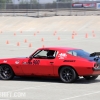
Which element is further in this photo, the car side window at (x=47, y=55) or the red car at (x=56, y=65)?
the car side window at (x=47, y=55)

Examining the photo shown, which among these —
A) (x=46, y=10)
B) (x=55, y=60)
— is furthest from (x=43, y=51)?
(x=46, y=10)

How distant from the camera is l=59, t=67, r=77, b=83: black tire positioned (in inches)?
552

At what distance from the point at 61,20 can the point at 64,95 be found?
49936 millimetres

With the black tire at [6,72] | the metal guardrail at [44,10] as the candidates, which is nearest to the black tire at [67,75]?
the black tire at [6,72]

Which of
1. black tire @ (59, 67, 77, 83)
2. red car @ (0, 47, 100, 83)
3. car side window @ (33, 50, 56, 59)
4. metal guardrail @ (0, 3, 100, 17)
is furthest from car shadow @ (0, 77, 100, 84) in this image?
metal guardrail @ (0, 3, 100, 17)

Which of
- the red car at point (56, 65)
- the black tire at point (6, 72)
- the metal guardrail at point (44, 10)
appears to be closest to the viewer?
the red car at point (56, 65)

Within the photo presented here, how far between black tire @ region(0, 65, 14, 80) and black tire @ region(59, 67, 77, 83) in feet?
6.30

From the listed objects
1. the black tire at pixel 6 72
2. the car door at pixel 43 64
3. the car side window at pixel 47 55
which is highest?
the car side window at pixel 47 55

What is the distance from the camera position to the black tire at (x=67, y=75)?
14.0 metres

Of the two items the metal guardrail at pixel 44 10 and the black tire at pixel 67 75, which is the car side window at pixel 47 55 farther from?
the metal guardrail at pixel 44 10

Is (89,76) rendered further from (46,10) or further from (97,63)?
(46,10)

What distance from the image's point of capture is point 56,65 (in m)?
14.3

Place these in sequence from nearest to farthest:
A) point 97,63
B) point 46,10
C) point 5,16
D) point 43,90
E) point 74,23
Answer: point 43,90 → point 97,63 → point 74,23 → point 5,16 → point 46,10

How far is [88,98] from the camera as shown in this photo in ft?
36.7
